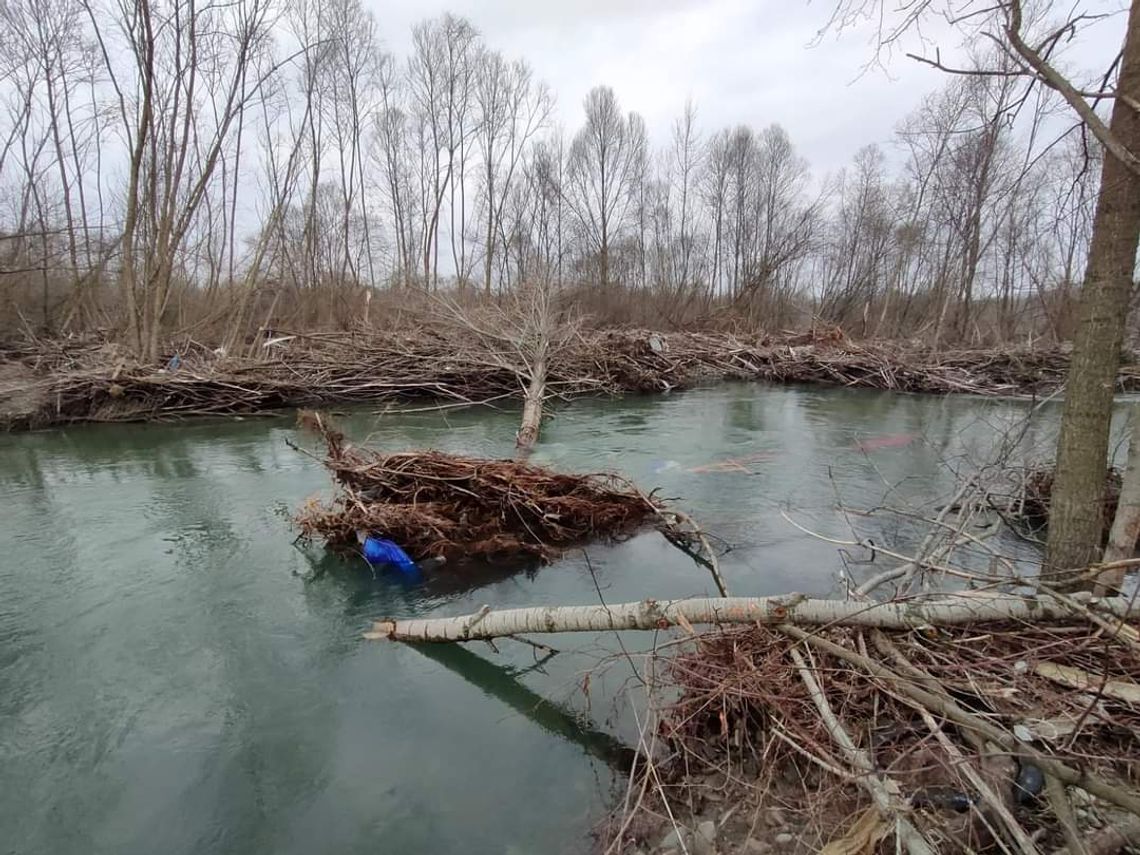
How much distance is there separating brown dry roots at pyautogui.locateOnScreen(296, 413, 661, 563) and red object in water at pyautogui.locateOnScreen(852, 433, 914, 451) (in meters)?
6.13

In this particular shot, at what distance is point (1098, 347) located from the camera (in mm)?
3271

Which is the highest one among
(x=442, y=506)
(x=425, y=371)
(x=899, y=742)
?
(x=425, y=371)

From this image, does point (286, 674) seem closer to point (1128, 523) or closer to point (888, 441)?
point (1128, 523)

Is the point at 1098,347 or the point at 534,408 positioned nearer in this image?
the point at 1098,347

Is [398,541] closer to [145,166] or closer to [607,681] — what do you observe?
[607,681]

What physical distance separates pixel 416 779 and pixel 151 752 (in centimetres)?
147

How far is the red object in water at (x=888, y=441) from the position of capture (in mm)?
10554

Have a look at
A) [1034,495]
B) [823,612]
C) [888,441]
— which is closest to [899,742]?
[823,612]

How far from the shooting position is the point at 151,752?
3348mm

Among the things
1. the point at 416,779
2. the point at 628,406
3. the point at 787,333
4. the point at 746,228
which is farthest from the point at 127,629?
the point at 746,228

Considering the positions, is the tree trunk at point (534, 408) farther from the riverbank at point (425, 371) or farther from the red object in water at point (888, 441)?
the red object in water at point (888, 441)

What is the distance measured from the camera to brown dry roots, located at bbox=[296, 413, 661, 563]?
219 inches

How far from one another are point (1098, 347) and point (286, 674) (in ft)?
16.7

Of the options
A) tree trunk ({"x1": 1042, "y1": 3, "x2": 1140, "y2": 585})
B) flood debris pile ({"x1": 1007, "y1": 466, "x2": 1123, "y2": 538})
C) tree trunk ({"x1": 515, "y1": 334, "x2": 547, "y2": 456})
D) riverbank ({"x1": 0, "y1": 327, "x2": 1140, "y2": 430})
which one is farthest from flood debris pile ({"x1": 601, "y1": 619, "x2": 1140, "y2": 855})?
riverbank ({"x1": 0, "y1": 327, "x2": 1140, "y2": 430})
